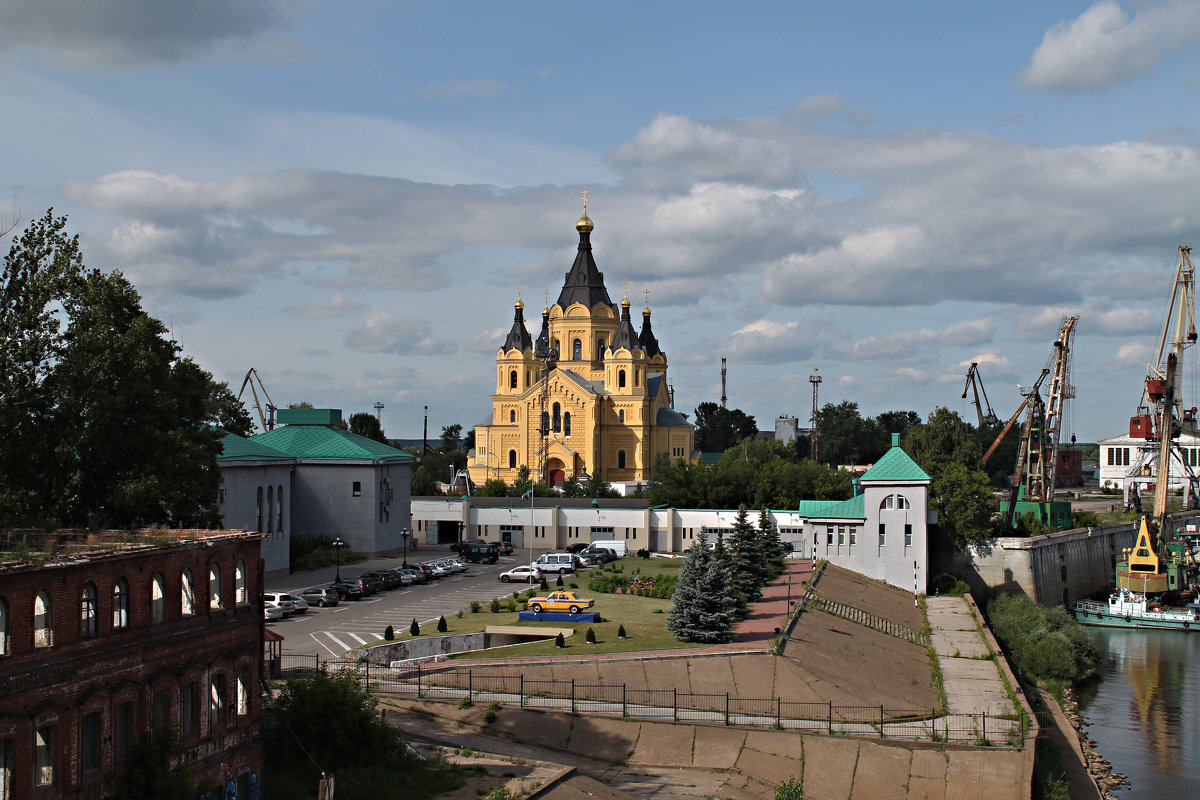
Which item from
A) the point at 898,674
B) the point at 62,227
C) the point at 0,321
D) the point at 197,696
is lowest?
the point at 898,674

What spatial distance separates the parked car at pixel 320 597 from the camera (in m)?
50.0

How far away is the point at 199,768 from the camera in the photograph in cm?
2345

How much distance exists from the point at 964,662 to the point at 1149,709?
841 centimetres

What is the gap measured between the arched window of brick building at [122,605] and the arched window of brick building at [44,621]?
1.84m

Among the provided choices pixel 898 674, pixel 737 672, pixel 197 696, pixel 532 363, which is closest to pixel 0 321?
pixel 197 696

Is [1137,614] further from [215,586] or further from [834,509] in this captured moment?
[215,586]

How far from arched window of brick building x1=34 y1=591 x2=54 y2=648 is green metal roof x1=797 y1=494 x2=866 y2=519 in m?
46.4

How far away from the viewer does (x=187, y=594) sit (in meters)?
24.1

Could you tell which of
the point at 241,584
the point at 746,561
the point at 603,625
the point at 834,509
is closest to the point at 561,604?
the point at 603,625

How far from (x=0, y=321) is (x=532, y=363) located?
276 feet

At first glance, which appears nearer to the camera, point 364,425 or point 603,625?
point 603,625

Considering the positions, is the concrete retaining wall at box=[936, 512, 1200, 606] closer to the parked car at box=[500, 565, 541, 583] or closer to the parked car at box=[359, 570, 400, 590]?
the parked car at box=[500, 565, 541, 583]

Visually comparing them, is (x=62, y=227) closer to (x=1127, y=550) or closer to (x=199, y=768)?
(x=199, y=768)

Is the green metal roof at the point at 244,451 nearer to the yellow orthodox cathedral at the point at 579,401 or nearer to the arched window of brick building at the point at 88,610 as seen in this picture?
the arched window of brick building at the point at 88,610
